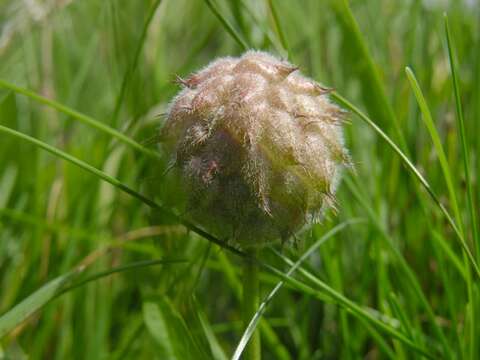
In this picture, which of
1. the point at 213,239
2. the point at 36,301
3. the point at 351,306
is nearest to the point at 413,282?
the point at 351,306

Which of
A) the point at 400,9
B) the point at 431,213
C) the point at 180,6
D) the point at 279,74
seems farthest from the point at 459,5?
the point at 279,74

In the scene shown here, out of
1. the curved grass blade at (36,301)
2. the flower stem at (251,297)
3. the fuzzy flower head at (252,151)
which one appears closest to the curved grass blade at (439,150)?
the fuzzy flower head at (252,151)

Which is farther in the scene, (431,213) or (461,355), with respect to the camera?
(431,213)

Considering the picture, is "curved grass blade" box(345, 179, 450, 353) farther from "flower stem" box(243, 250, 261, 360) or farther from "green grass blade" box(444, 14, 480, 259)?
"flower stem" box(243, 250, 261, 360)

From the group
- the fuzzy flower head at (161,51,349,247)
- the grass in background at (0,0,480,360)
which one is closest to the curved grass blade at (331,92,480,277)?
the grass in background at (0,0,480,360)

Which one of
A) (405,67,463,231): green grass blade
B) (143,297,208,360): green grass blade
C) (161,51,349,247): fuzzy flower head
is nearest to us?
(161,51,349,247): fuzzy flower head

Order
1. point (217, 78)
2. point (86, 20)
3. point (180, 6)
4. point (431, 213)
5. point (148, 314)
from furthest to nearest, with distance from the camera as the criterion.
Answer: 1. point (180, 6)
2. point (86, 20)
3. point (431, 213)
4. point (148, 314)
5. point (217, 78)

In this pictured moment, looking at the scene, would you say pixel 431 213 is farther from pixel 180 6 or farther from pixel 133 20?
pixel 180 6
